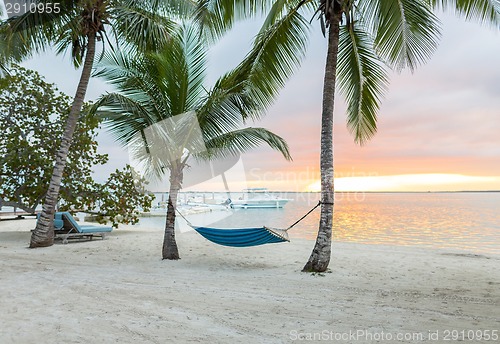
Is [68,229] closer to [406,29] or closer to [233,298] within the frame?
[233,298]

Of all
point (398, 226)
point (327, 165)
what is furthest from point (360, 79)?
point (398, 226)

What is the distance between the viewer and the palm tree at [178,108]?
6.25 m

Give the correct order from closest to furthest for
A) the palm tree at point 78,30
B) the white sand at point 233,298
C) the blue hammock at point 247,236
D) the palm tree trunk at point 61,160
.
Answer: the white sand at point 233,298 → the blue hammock at point 247,236 → the palm tree at point 78,30 → the palm tree trunk at point 61,160

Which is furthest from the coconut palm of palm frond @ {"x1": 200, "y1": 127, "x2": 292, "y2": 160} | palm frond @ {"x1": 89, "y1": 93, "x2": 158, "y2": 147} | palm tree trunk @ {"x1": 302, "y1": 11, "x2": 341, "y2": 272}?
palm frond @ {"x1": 89, "y1": 93, "x2": 158, "y2": 147}

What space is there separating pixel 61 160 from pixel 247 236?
4359 millimetres

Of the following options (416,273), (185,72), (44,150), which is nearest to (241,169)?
(185,72)

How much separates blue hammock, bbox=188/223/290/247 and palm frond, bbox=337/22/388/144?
255 cm

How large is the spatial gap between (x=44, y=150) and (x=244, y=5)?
22.0 ft

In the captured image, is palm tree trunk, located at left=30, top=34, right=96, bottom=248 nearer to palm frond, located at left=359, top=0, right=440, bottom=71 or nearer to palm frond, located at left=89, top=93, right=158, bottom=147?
palm frond, located at left=89, top=93, right=158, bottom=147

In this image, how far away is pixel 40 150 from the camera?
32.4 ft

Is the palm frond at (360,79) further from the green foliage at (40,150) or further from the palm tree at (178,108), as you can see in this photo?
the green foliage at (40,150)

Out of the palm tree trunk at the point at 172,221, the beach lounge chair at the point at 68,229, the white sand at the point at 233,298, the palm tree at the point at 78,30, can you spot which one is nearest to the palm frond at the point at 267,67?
the palm tree trunk at the point at 172,221

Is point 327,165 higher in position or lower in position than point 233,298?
higher

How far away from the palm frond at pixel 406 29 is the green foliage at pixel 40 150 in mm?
6956
